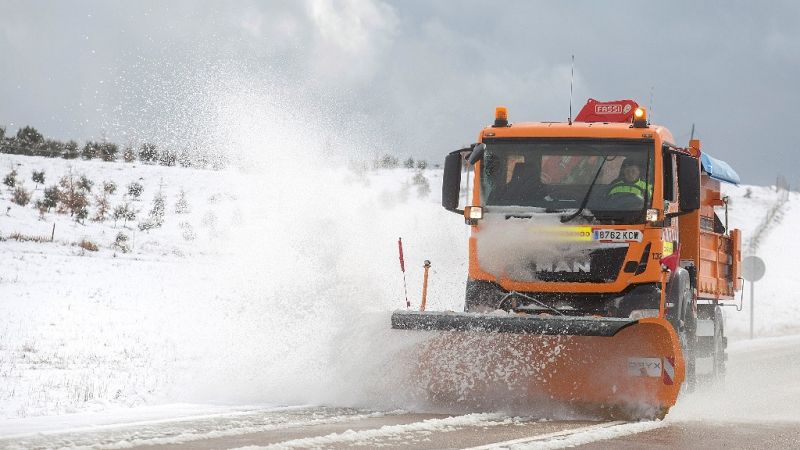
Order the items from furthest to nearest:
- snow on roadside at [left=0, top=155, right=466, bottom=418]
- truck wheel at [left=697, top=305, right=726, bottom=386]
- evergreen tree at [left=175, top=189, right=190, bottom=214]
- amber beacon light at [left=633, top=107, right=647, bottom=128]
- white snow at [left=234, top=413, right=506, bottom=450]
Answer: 1. evergreen tree at [left=175, top=189, right=190, bottom=214]
2. truck wheel at [left=697, top=305, right=726, bottom=386]
3. snow on roadside at [left=0, top=155, right=466, bottom=418]
4. amber beacon light at [left=633, top=107, right=647, bottom=128]
5. white snow at [left=234, top=413, right=506, bottom=450]

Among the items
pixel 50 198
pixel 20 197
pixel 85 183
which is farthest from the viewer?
pixel 85 183

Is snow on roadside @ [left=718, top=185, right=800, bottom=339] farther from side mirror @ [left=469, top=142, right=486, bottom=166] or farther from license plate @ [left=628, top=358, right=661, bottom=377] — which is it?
license plate @ [left=628, top=358, right=661, bottom=377]

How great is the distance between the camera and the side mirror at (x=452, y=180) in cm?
1066

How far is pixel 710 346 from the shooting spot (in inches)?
523

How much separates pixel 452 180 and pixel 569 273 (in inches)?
56.0

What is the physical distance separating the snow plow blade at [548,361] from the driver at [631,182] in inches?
65.5

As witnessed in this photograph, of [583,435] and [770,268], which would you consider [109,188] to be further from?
[583,435]

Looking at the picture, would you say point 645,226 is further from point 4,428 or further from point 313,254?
point 313,254

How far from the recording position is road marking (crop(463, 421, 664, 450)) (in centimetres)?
745

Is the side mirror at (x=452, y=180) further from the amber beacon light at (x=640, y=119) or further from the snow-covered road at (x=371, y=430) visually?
the snow-covered road at (x=371, y=430)

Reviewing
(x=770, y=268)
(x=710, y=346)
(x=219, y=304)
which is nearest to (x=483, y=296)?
(x=710, y=346)

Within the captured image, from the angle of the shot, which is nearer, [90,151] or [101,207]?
[101,207]

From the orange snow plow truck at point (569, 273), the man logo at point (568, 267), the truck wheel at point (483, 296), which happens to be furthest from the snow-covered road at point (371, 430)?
the man logo at point (568, 267)

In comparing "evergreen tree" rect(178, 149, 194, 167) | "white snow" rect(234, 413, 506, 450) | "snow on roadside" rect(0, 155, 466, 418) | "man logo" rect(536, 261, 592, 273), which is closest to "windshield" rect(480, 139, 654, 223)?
"man logo" rect(536, 261, 592, 273)
